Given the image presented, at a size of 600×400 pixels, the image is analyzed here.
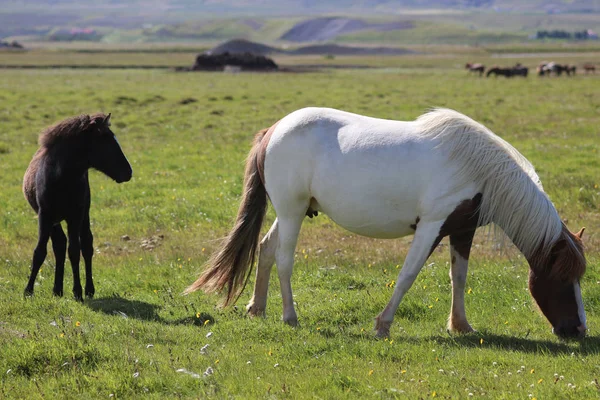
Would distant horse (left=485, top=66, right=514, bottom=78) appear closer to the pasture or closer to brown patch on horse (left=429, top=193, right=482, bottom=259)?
the pasture

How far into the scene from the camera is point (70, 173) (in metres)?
8.82

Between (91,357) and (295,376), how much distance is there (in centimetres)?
174

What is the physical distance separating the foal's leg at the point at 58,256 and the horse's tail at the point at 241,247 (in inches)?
62.8

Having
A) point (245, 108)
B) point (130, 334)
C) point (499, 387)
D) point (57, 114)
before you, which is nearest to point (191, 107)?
point (245, 108)

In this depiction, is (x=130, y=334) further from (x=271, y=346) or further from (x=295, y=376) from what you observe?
(x=295, y=376)

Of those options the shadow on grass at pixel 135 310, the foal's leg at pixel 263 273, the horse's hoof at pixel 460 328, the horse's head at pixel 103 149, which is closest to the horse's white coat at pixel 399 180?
the horse's hoof at pixel 460 328

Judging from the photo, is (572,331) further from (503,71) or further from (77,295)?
(503,71)

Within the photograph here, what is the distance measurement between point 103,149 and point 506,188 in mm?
4600

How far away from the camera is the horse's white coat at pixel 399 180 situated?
723cm

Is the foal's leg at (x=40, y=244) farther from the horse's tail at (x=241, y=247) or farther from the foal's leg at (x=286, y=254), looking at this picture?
the foal's leg at (x=286, y=254)

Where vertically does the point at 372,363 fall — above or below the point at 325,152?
below

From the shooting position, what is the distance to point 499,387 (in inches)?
232

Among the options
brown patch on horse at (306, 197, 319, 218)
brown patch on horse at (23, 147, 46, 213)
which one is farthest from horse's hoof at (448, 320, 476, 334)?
brown patch on horse at (23, 147, 46, 213)

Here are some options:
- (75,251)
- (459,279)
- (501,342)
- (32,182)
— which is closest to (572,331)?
(501,342)
